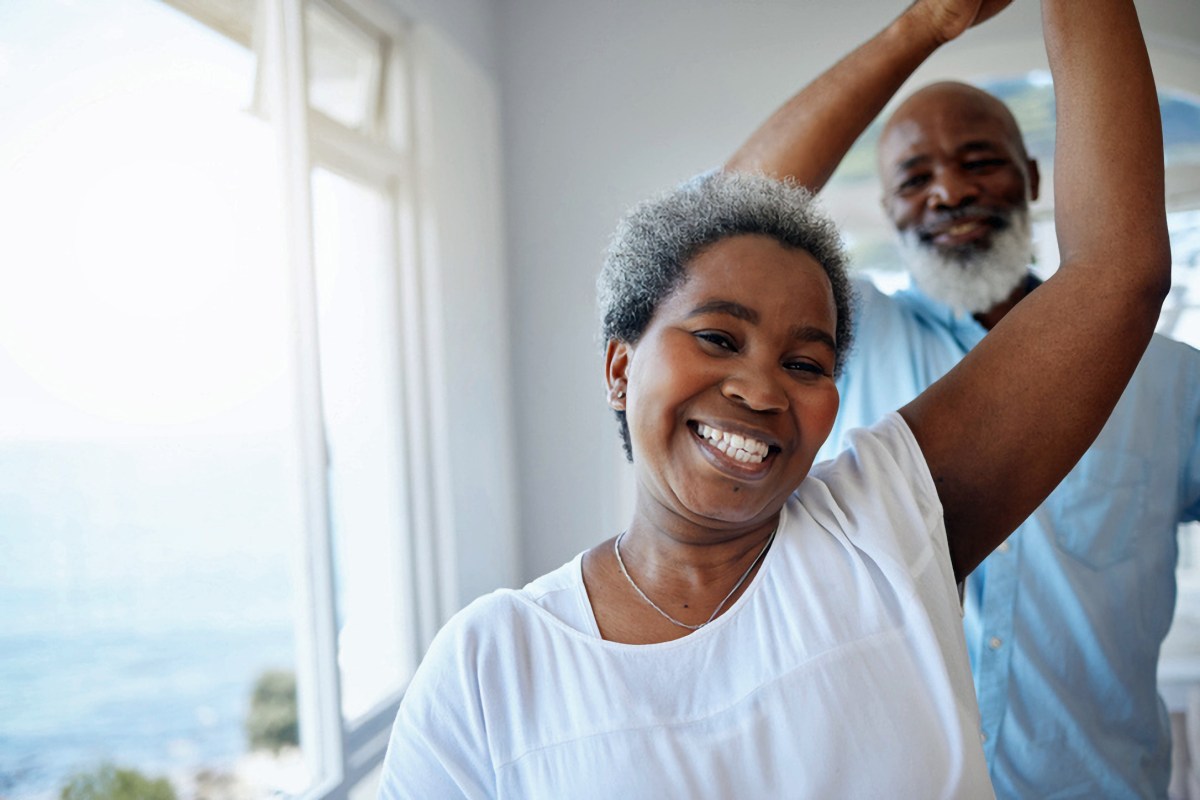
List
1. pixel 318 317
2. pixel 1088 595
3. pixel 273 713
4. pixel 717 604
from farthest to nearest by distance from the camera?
pixel 318 317 < pixel 273 713 < pixel 1088 595 < pixel 717 604

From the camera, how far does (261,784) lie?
262 cm

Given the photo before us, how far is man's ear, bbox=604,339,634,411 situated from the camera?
3.65 ft

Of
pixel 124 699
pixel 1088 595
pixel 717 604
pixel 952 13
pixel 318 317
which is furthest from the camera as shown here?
pixel 318 317

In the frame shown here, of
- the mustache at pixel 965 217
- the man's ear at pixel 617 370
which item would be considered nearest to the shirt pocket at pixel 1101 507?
the mustache at pixel 965 217

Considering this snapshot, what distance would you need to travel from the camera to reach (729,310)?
0.99m

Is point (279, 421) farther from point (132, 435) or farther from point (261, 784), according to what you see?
point (261, 784)

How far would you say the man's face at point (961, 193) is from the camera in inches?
77.9

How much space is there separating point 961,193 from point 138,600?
196cm

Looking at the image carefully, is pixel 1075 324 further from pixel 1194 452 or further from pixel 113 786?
pixel 113 786

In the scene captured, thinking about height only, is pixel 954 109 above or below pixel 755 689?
above

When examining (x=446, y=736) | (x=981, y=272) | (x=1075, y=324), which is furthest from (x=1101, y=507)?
(x=446, y=736)

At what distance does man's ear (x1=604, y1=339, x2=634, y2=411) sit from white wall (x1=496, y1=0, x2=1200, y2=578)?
9.41 feet

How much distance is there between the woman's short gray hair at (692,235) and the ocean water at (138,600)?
1.33m

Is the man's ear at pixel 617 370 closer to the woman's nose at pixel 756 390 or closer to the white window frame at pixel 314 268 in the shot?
the woman's nose at pixel 756 390
